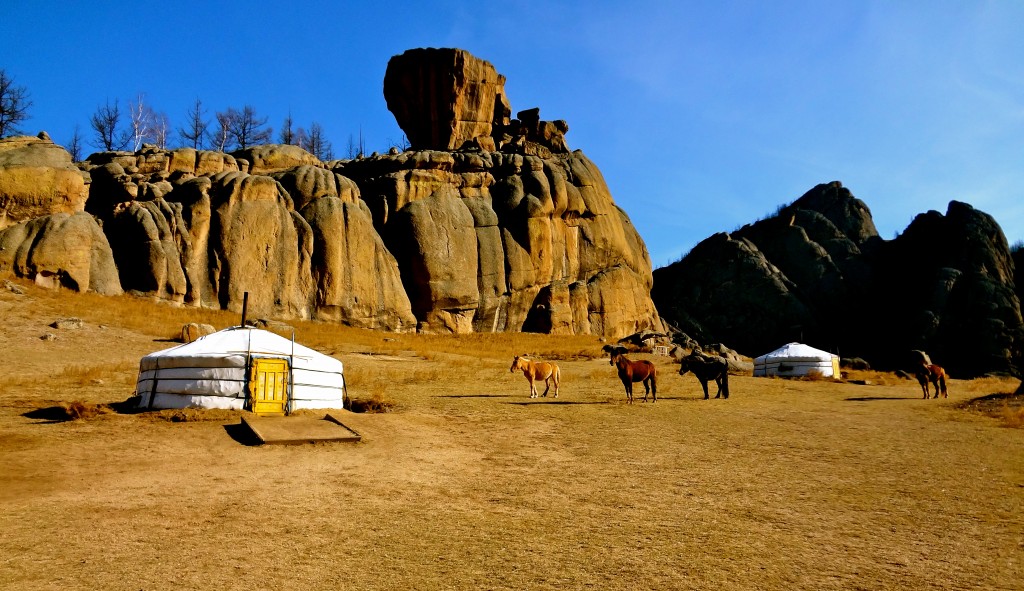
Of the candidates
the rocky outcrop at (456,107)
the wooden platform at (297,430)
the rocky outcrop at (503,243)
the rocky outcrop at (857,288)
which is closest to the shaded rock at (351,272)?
the rocky outcrop at (503,243)

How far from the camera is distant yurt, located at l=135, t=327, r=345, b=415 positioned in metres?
16.8

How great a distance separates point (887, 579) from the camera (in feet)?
21.3

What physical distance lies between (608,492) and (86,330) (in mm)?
27665

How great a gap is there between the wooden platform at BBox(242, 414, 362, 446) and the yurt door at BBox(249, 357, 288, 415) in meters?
0.95

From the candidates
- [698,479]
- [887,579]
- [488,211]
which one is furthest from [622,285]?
[887,579]

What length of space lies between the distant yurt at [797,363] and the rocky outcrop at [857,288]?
37039 millimetres

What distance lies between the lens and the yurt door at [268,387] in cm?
1683

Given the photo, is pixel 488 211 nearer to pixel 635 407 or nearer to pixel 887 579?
pixel 635 407

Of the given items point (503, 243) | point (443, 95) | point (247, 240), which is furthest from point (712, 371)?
point (443, 95)

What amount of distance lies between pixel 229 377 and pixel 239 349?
746mm

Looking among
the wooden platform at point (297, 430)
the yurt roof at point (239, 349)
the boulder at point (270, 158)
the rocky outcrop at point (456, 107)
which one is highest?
the rocky outcrop at point (456, 107)

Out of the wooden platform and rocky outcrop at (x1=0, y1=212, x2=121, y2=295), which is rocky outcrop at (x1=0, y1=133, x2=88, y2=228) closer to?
rocky outcrop at (x1=0, y1=212, x2=121, y2=295)

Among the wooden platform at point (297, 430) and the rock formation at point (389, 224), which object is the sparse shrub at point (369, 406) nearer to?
the wooden platform at point (297, 430)

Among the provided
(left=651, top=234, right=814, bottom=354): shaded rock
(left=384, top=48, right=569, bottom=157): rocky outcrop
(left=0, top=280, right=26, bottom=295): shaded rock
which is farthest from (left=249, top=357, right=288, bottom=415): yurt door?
(left=651, top=234, right=814, bottom=354): shaded rock
